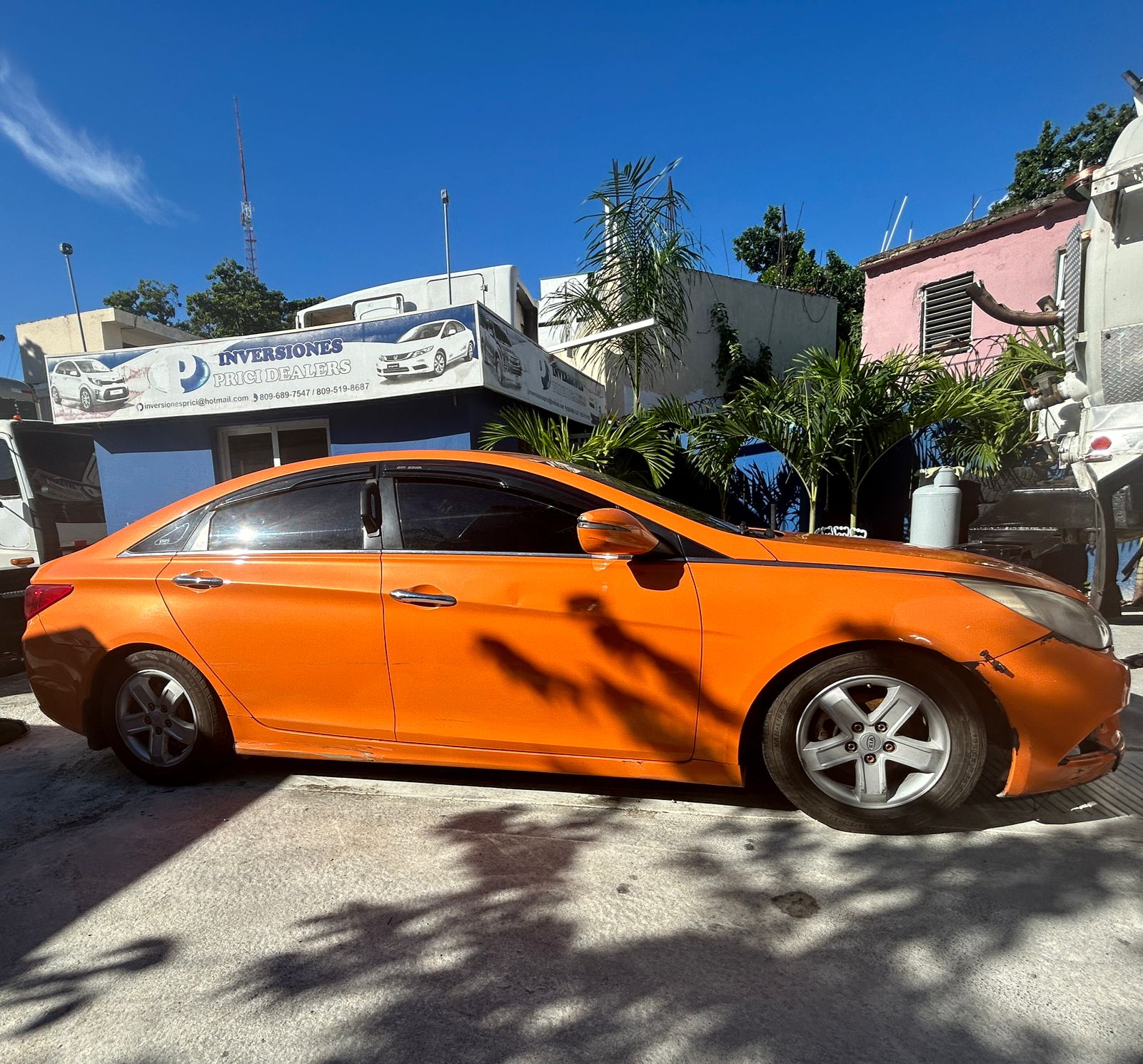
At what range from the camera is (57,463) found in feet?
23.2

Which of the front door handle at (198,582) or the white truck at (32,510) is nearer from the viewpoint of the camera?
the front door handle at (198,582)

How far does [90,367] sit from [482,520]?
25.0 ft

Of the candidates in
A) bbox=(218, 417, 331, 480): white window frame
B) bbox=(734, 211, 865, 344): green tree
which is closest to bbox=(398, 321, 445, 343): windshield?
bbox=(218, 417, 331, 480): white window frame

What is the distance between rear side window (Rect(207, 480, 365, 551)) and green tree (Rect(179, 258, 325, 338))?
3639cm

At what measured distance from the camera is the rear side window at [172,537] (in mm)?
2801

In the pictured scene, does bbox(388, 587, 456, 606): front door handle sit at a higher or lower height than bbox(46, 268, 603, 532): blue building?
lower

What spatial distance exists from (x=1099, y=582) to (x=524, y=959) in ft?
17.1

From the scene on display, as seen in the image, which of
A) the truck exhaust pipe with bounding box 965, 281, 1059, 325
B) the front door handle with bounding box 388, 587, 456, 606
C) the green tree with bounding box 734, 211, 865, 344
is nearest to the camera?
the front door handle with bounding box 388, 587, 456, 606

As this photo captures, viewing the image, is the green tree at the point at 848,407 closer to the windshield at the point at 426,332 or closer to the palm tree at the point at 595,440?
the palm tree at the point at 595,440

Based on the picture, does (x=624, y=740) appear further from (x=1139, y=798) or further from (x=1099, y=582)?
(x=1099, y=582)

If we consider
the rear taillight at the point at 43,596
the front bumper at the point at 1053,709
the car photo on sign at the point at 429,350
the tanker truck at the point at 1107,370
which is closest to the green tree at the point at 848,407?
the tanker truck at the point at 1107,370

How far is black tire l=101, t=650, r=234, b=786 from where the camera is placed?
272cm

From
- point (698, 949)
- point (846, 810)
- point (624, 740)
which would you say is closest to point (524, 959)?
point (698, 949)

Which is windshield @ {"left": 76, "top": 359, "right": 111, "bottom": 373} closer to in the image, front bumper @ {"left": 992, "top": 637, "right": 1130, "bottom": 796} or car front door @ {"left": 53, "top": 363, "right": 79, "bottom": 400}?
car front door @ {"left": 53, "top": 363, "right": 79, "bottom": 400}
